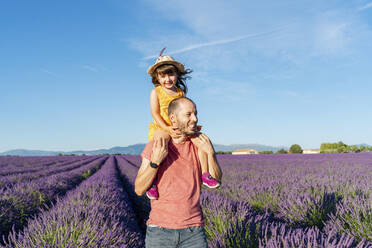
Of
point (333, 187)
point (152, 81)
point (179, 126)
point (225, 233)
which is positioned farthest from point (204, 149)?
point (333, 187)

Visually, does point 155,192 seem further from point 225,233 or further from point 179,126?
point 225,233

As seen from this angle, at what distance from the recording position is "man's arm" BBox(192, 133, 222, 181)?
5.21 ft

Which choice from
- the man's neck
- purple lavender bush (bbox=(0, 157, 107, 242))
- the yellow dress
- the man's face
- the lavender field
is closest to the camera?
Result: the man's face

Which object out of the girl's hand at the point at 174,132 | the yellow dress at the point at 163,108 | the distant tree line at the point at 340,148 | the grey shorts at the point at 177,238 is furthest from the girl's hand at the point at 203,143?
the distant tree line at the point at 340,148

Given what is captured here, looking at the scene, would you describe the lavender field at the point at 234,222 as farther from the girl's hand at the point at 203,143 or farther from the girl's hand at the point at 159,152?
the girl's hand at the point at 159,152

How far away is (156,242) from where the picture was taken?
155 centimetres

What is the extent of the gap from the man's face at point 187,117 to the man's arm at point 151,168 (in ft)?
0.47

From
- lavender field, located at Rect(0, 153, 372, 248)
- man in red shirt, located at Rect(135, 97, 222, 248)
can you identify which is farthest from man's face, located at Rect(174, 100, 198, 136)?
lavender field, located at Rect(0, 153, 372, 248)

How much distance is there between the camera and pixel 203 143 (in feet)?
5.21

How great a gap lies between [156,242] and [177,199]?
269 millimetres

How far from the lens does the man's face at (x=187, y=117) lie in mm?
1505

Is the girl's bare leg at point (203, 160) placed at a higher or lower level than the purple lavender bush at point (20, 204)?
higher

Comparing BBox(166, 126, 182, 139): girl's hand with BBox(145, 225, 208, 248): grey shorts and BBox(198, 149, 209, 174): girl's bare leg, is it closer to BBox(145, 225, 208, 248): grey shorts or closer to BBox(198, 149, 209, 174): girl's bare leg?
BBox(198, 149, 209, 174): girl's bare leg

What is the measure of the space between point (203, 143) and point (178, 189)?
313 mm
